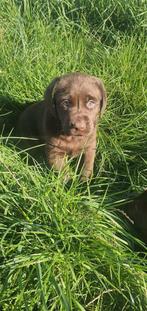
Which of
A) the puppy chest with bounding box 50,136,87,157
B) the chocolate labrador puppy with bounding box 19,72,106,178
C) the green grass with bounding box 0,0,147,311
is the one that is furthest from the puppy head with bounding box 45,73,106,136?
the green grass with bounding box 0,0,147,311

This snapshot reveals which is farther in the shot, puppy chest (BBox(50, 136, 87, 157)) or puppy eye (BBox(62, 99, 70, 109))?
puppy chest (BBox(50, 136, 87, 157))

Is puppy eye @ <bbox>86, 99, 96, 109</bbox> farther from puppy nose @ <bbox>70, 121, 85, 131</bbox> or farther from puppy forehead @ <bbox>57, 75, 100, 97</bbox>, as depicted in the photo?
puppy nose @ <bbox>70, 121, 85, 131</bbox>

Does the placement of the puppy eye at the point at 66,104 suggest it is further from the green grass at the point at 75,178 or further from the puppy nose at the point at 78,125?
the green grass at the point at 75,178

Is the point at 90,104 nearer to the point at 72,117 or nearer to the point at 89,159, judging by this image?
the point at 72,117

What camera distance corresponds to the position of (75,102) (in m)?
3.91

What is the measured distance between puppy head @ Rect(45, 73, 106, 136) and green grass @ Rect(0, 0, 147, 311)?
1.15 ft

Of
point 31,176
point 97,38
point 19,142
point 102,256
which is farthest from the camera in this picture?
point 97,38

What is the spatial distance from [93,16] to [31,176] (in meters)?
2.61

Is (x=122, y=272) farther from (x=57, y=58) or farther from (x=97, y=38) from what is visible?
(x=97, y=38)

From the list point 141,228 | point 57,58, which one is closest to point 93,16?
point 57,58

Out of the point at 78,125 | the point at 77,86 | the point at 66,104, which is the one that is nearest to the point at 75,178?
the point at 78,125

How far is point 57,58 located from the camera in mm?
4793

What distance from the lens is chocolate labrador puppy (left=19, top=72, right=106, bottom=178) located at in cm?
388

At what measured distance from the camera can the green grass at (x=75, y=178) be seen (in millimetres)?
3002
